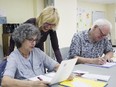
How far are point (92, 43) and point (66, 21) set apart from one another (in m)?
3.46

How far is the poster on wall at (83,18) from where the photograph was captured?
286 inches

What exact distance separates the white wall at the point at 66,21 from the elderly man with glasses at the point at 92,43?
3.11 meters

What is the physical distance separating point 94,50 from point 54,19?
2.21 feet

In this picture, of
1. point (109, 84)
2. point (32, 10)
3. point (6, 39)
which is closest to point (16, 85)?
point (109, 84)

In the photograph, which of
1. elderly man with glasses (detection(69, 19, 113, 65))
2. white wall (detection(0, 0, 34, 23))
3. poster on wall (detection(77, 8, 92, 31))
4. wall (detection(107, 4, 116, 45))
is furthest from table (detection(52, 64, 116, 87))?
wall (detection(107, 4, 116, 45))

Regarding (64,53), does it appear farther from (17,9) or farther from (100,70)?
(17,9)

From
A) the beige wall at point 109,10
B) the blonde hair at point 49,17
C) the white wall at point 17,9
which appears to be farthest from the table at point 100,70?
the beige wall at point 109,10

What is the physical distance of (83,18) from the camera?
759 centimetres

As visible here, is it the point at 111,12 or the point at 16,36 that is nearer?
the point at 16,36

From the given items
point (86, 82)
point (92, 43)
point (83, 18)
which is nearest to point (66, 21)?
point (83, 18)

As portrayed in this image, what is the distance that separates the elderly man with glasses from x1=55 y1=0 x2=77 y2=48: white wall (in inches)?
123

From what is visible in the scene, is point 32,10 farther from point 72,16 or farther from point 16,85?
point 16,85

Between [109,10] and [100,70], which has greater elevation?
[109,10]

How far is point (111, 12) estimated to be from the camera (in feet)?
29.1
